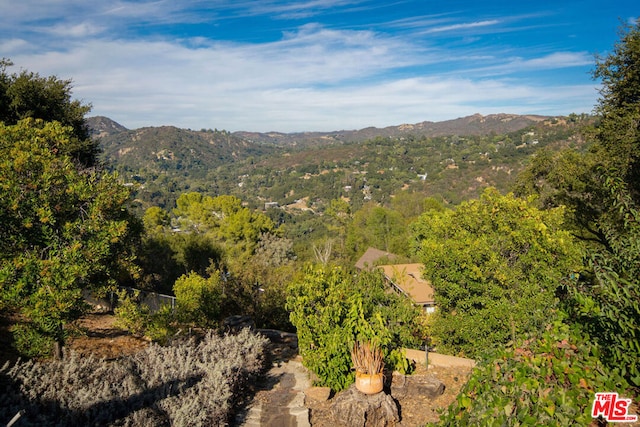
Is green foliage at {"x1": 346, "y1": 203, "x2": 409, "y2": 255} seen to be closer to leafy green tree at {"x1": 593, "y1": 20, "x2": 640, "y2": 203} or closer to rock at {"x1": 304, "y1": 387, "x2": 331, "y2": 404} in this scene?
leafy green tree at {"x1": 593, "y1": 20, "x2": 640, "y2": 203}

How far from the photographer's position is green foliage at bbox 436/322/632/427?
1881 millimetres

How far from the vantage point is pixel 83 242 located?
5.14 meters

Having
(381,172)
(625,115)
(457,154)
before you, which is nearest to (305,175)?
(381,172)

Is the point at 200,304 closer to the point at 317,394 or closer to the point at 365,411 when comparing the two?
the point at 317,394

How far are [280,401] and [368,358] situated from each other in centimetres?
173

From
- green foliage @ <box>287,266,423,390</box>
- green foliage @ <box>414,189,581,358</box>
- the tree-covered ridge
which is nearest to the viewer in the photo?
green foliage @ <box>287,266,423,390</box>

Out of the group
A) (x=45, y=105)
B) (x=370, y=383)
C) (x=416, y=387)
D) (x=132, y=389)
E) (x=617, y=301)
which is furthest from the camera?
(x=45, y=105)

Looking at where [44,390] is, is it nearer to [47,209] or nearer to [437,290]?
[47,209]

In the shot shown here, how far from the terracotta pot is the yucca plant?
54 mm

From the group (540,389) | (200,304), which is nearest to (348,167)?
(200,304)

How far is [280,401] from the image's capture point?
6.36 m

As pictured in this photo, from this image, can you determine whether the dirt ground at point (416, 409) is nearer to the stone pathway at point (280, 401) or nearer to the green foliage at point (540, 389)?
the stone pathway at point (280, 401)

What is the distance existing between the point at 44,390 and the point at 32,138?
323cm

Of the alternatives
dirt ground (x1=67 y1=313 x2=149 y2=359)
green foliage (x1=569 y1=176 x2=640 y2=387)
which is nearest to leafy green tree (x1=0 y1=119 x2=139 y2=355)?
dirt ground (x1=67 y1=313 x2=149 y2=359)
